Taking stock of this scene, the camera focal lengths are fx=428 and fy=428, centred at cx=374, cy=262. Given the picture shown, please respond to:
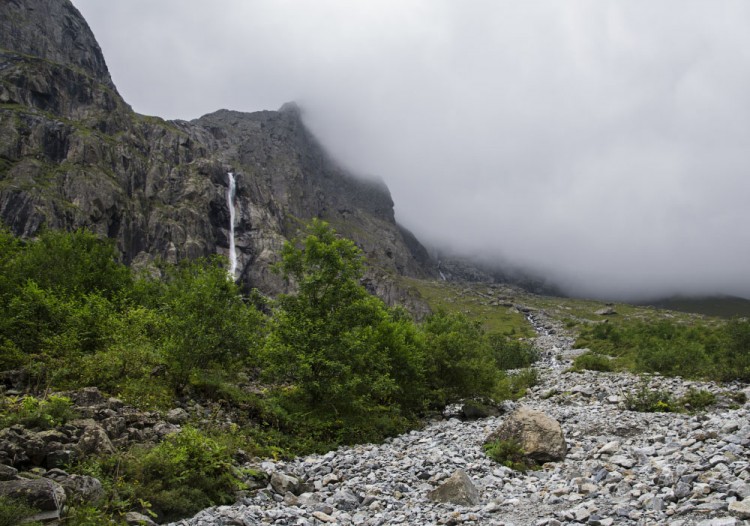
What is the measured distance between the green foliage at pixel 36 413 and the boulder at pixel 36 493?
345 centimetres

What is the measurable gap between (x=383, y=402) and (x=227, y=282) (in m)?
13.5

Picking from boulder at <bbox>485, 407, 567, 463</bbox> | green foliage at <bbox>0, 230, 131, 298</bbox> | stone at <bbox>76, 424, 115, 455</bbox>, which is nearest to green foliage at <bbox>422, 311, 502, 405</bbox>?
boulder at <bbox>485, 407, 567, 463</bbox>

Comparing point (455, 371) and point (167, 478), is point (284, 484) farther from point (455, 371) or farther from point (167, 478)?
point (455, 371)

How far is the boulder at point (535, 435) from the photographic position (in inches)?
714

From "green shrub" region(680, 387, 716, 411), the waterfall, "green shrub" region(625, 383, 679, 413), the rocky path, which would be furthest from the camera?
the waterfall

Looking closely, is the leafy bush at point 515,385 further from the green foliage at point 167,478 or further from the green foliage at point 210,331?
the green foliage at point 167,478

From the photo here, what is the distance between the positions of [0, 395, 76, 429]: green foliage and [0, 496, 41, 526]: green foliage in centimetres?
423

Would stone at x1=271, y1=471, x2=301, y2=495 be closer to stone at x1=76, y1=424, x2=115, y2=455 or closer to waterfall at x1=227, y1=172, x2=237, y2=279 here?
stone at x1=76, y1=424, x2=115, y2=455

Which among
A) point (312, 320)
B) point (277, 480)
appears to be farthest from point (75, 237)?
point (277, 480)

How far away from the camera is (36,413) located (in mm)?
12414

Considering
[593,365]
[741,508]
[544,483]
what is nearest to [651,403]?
[544,483]

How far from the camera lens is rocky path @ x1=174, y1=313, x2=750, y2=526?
10.8 metres

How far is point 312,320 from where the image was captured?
24062 mm

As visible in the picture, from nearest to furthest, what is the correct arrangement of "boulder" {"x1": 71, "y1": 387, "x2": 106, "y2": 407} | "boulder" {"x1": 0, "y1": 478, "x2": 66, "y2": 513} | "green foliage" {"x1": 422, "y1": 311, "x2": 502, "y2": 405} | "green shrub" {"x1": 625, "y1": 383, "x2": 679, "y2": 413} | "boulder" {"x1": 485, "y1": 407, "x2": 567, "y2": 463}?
"boulder" {"x1": 0, "y1": 478, "x2": 66, "y2": 513} < "boulder" {"x1": 71, "y1": 387, "x2": 106, "y2": 407} < "boulder" {"x1": 485, "y1": 407, "x2": 567, "y2": 463} < "green shrub" {"x1": 625, "y1": 383, "x2": 679, "y2": 413} < "green foliage" {"x1": 422, "y1": 311, "x2": 502, "y2": 405}
